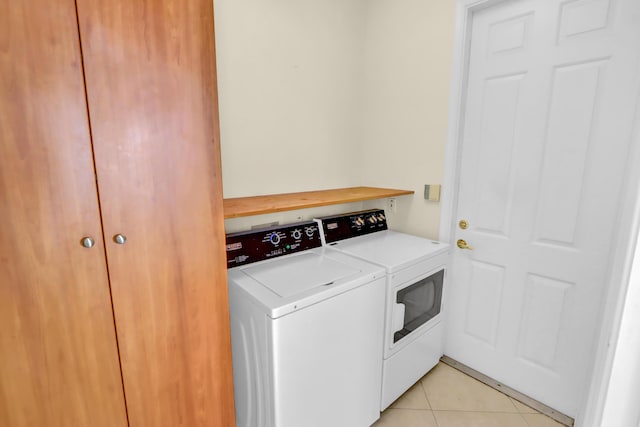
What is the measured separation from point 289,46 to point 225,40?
44 cm

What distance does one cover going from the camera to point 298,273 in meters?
1.46

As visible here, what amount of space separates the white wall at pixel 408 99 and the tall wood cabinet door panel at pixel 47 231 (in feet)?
6.04

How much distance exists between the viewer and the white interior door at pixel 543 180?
144 centimetres

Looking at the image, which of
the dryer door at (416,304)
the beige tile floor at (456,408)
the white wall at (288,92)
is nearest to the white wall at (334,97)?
the white wall at (288,92)

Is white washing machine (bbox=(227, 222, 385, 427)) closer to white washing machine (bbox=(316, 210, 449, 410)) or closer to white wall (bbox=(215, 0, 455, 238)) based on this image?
white washing machine (bbox=(316, 210, 449, 410))

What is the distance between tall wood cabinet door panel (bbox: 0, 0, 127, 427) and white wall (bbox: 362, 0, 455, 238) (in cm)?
184

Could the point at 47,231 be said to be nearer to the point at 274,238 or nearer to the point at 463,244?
the point at 274,238

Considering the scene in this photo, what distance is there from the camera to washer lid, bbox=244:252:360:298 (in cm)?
131

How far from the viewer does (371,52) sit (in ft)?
7.52

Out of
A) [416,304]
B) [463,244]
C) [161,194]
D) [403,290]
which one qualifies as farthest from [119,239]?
[463,244]

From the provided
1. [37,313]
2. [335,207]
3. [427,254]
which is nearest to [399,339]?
[427,254]

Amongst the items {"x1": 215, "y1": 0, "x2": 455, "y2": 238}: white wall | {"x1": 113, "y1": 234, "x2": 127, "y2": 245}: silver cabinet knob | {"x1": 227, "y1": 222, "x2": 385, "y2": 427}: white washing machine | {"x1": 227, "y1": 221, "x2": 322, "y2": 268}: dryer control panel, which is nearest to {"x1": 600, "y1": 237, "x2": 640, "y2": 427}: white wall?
{"x1": 227, "y1": 222, "x2": 385, "y2": 427}: white washing machine

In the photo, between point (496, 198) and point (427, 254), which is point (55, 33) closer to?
point (427, 254)

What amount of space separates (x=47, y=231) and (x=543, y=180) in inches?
84.7
